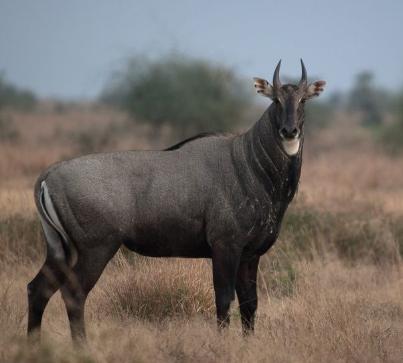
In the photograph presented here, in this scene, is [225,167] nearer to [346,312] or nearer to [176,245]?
[176,245]

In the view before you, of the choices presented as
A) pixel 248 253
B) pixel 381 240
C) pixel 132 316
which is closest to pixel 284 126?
pixel 248 253

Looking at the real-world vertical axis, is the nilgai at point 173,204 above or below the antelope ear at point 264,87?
below

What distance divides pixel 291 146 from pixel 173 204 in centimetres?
109

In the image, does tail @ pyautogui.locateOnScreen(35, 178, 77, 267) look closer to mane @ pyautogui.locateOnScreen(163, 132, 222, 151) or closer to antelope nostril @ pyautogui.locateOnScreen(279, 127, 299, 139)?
mane @ pyautogui.locateOnScreen(163, 132, 222, 151)

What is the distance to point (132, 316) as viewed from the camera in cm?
743

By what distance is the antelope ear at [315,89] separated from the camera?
6902 mm

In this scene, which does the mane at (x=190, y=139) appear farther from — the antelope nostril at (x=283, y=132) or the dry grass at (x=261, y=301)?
the dry grass at (x=261, y=301)

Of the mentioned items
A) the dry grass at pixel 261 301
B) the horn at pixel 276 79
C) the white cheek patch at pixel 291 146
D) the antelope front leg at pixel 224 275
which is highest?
the horn at pixel 276 79

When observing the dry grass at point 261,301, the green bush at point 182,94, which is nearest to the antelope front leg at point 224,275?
the dry grass at point 261,301

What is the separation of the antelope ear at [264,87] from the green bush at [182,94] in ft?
78.0

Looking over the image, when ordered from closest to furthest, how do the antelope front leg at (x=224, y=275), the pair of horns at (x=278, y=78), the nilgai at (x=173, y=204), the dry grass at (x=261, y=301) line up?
1. the dry grass at (x=261, y=301)
2. the nilgai at (x=173, y=204)
3. the antelope front leg at (x=224, y=275)
4. the pair of horns at (x=278, y=78)

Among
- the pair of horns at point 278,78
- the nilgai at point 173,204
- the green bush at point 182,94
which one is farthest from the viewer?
the green bush at point 182,94

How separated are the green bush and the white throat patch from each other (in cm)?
2406

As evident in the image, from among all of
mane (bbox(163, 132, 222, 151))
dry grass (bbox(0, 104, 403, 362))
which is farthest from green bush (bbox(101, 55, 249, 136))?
mane (bbox(163, 132, 222, 151))
